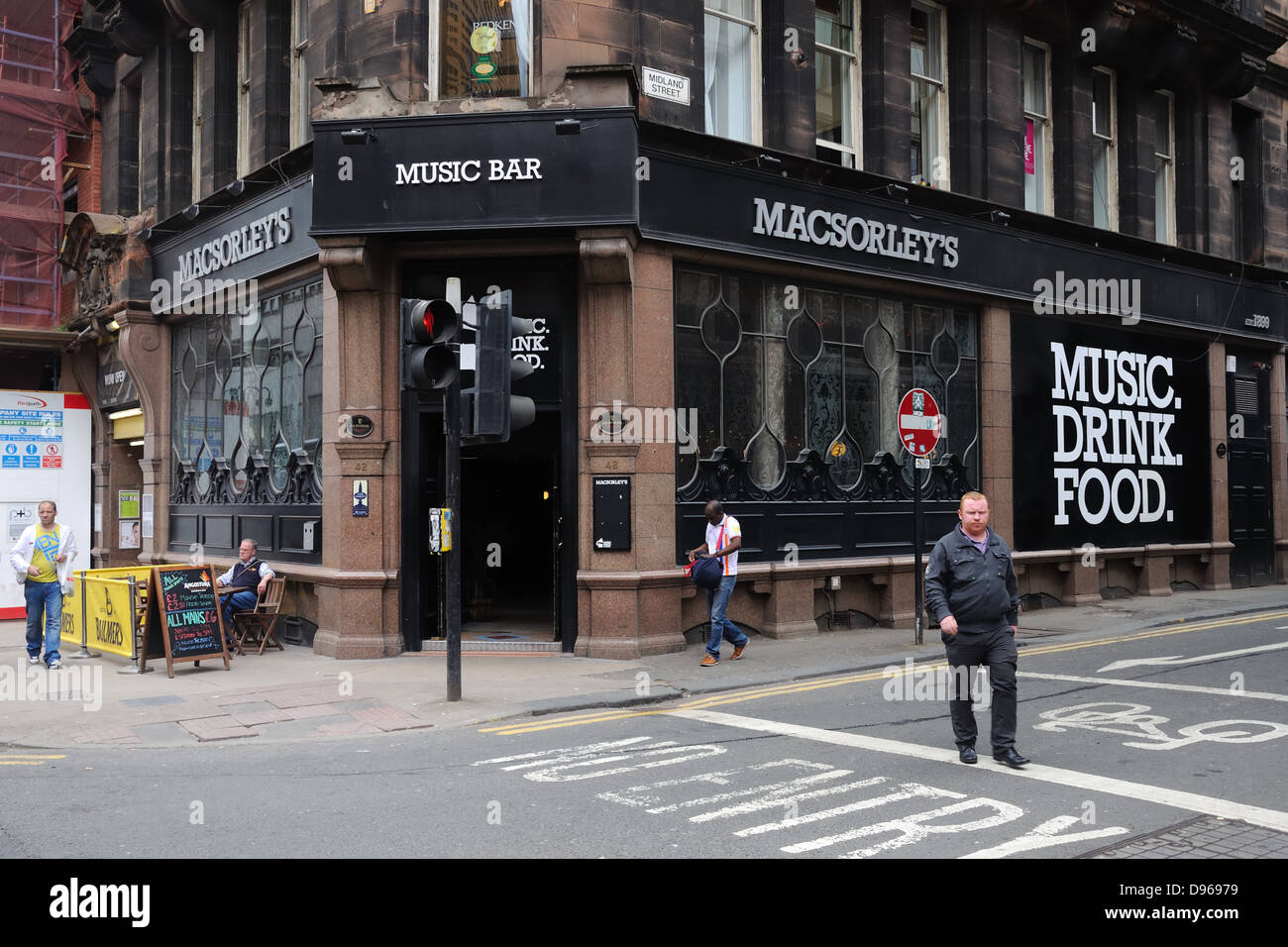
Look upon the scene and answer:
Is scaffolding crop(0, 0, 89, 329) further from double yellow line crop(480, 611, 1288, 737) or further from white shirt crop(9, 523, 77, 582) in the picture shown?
double yellow line crop(480, 611, 1288, 737)

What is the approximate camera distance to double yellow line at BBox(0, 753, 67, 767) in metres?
7.81

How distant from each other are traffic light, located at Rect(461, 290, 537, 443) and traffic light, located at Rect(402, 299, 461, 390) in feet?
0.83

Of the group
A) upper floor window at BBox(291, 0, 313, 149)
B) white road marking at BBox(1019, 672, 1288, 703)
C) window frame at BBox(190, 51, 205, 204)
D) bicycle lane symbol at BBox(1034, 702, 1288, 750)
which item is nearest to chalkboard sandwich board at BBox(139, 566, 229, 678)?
upper floor window at BBox(291, 0, 313, 149)

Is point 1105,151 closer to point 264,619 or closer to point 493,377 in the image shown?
point 493,377

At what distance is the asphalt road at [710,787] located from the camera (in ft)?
18.2

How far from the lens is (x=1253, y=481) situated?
22141mm

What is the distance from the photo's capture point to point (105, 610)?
1288 centimetres

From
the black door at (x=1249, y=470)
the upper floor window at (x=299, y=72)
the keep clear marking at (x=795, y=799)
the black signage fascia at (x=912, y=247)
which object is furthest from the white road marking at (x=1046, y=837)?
the black door at (x=1249, y=470)

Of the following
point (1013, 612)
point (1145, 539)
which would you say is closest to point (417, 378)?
point (1013, 612)

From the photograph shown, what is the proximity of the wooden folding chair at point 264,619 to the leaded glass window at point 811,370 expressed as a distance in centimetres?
540

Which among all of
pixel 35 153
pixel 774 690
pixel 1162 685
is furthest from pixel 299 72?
pixel 1162 685

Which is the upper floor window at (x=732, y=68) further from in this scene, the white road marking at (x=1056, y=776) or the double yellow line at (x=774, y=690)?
the white road marking at (x=1056, y=776)
